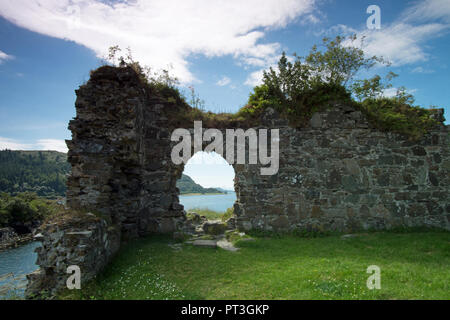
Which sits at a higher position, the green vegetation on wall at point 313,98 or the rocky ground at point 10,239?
the green vegetation on wall at point 313,98

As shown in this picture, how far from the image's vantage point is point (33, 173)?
5584cm

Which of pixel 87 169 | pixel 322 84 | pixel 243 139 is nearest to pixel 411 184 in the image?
pixel 322 84

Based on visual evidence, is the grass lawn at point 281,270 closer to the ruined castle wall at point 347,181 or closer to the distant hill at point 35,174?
the ruined castle wall at point 347,181

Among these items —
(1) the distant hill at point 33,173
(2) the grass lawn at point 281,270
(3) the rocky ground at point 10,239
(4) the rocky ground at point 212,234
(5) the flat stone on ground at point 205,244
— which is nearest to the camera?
(2) the grass lawn at point 281,270

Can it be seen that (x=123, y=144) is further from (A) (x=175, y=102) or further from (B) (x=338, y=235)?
(B) (x=338, y=235)

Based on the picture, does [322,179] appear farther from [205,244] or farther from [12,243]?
[12,243]

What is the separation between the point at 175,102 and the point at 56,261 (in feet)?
20.7

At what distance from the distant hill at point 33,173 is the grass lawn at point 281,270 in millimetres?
48998

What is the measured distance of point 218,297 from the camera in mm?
4113

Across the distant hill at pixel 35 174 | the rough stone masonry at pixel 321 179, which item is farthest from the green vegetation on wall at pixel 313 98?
the distant hill at pixel 35 174

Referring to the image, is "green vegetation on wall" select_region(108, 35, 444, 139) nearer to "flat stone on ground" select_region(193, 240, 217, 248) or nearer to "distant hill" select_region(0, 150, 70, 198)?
"flat stone on ground" select_region(193, 240, 217, 248)

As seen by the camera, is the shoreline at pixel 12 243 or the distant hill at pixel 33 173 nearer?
the shoreline at pixel 12 243

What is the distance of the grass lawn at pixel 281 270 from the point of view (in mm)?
4094

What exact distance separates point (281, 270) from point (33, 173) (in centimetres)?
6770
